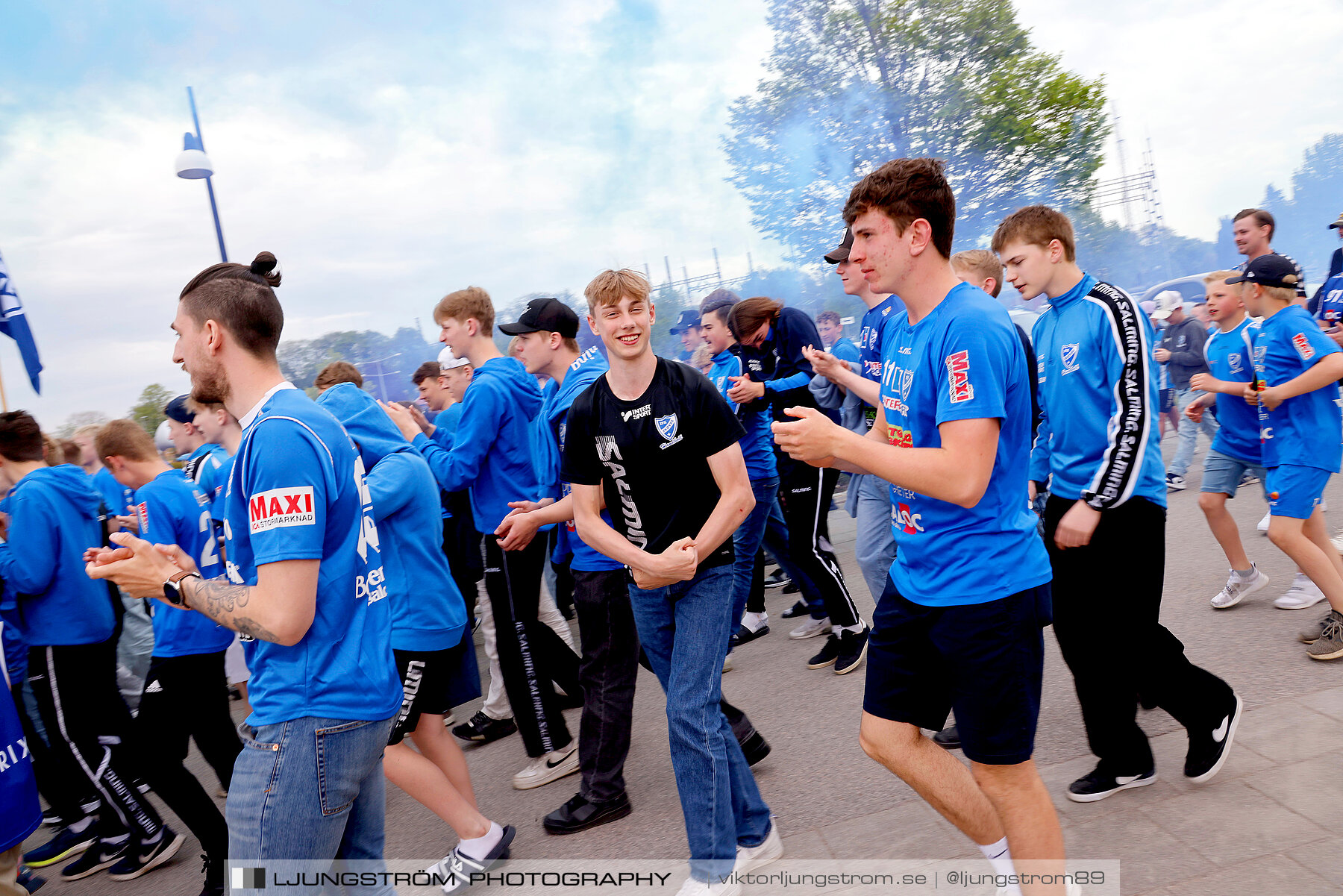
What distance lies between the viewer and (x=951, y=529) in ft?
7.56

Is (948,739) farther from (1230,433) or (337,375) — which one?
(337,375)

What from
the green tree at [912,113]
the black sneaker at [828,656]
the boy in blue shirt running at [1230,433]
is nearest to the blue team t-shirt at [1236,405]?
the boy in blue shirt running at [1230,433]

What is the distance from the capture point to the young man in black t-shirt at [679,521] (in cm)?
288

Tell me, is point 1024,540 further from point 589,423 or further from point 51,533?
point 51,533

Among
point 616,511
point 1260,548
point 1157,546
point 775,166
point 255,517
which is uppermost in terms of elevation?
point 775,166

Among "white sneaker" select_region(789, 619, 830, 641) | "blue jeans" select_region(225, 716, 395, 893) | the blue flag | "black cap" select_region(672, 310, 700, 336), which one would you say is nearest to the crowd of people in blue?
"blue jeans" select_region(225, 716, 395, 893)

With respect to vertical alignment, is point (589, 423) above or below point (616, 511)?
above

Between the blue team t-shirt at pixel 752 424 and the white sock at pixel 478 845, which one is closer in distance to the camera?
the white sock at pixel 478 845

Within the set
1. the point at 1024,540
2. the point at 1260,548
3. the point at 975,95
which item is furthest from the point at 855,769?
the point at 975,95

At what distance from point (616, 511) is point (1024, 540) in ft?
4.55

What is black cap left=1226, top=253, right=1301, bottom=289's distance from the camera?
4.74 meters

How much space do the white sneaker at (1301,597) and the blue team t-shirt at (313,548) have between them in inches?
200

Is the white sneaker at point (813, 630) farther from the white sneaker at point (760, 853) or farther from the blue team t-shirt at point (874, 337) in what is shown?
the white sneaker at point (760, 853)

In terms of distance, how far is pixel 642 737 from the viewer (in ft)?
15.1
